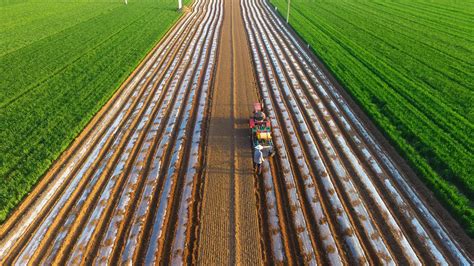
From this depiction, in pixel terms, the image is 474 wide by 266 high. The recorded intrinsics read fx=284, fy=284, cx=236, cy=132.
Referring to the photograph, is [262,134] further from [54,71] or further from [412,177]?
[54,71]

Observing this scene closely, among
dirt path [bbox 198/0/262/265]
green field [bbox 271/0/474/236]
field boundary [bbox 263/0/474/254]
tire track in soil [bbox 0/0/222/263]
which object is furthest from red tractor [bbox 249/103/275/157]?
green field [bbox 271/0/474/236]

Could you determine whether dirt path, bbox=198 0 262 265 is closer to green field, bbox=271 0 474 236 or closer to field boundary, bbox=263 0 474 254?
field boundary, bbox=263 0 474 254

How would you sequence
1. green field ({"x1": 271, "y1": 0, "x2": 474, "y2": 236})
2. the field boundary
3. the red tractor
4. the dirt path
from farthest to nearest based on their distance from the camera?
the red tractor < green field ({"x1": 271, "y1": 0, "x2": 474, "y2": 236}) < the field boundary < the dirt path

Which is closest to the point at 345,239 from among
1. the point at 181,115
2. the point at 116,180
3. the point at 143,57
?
the point at 116,180

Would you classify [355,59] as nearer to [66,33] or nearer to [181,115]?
[181,115]

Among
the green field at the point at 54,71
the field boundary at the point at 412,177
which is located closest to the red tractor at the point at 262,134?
the field boundary at the point at 412,177

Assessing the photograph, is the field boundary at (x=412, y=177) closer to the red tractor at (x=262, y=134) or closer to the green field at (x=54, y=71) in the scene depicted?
the red tractor at (x=262, y=134)
